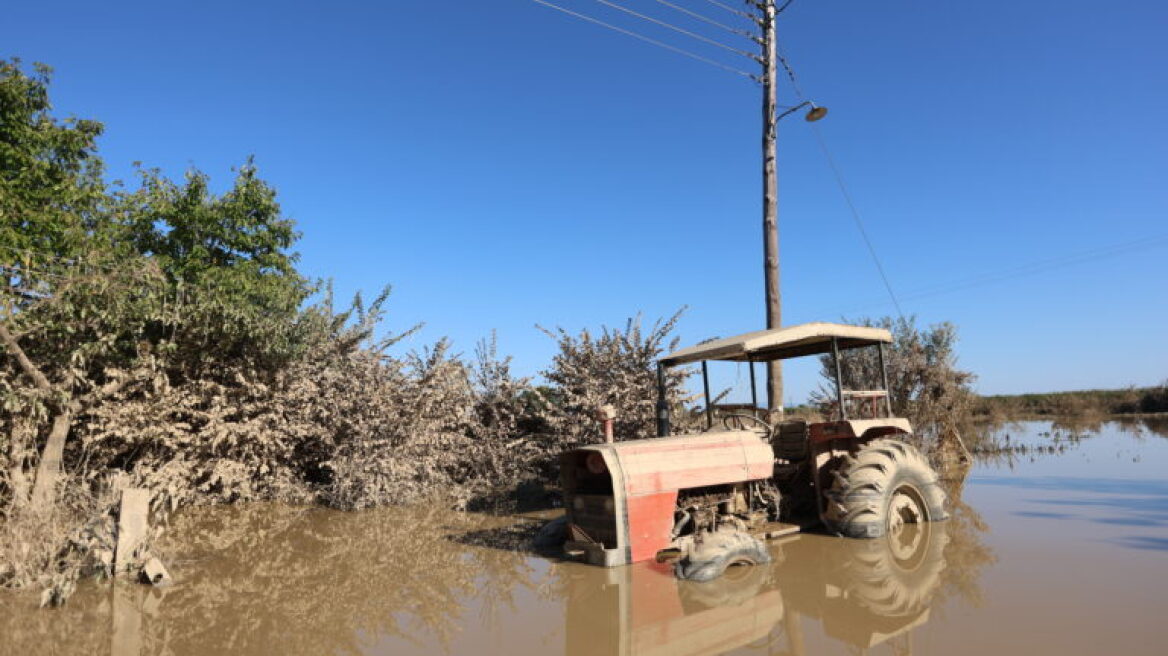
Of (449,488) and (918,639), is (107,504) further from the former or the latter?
(918,639)

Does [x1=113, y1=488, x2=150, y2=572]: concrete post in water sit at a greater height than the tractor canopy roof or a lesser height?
lesser

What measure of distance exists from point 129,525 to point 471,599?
3225 mm

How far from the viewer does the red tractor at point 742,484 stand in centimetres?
556

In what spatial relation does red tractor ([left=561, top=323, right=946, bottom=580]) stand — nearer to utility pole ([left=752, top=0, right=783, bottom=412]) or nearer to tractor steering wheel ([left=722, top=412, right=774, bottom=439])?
tractor steering wheel ([left=722, top=412, right=774, bottom=439])

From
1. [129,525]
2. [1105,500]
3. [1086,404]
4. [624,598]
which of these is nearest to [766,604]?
[624,598]

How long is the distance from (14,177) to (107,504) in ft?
23.2

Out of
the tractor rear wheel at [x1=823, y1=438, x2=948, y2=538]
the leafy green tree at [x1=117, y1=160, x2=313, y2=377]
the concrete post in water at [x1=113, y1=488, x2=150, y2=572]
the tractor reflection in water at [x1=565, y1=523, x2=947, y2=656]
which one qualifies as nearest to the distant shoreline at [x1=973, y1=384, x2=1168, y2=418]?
the tractor rear wheel at [x1=823, y1=438, x2=948, y2=538]

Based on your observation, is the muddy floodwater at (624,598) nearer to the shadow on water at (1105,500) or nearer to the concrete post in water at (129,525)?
the shadow on water at (1105,500)

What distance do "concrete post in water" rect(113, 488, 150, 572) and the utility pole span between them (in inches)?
329

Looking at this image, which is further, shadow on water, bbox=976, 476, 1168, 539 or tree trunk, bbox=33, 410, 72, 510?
shadow on water, bbox=976, 476, 1168, 539

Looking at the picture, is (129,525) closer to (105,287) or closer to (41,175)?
(105,287)

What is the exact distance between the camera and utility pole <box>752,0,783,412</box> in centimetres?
1046

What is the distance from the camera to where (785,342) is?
6.69m

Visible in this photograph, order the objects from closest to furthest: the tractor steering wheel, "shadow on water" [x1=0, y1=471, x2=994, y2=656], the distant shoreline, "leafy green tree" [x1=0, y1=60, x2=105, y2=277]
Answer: "shadow on water" [x1=0, y1=471, x2=994, y2=656] → the tractor steering wheel → "leafy green tree" [x1=0, y1=60, x2=105, y2=277] → the distant shoreline
